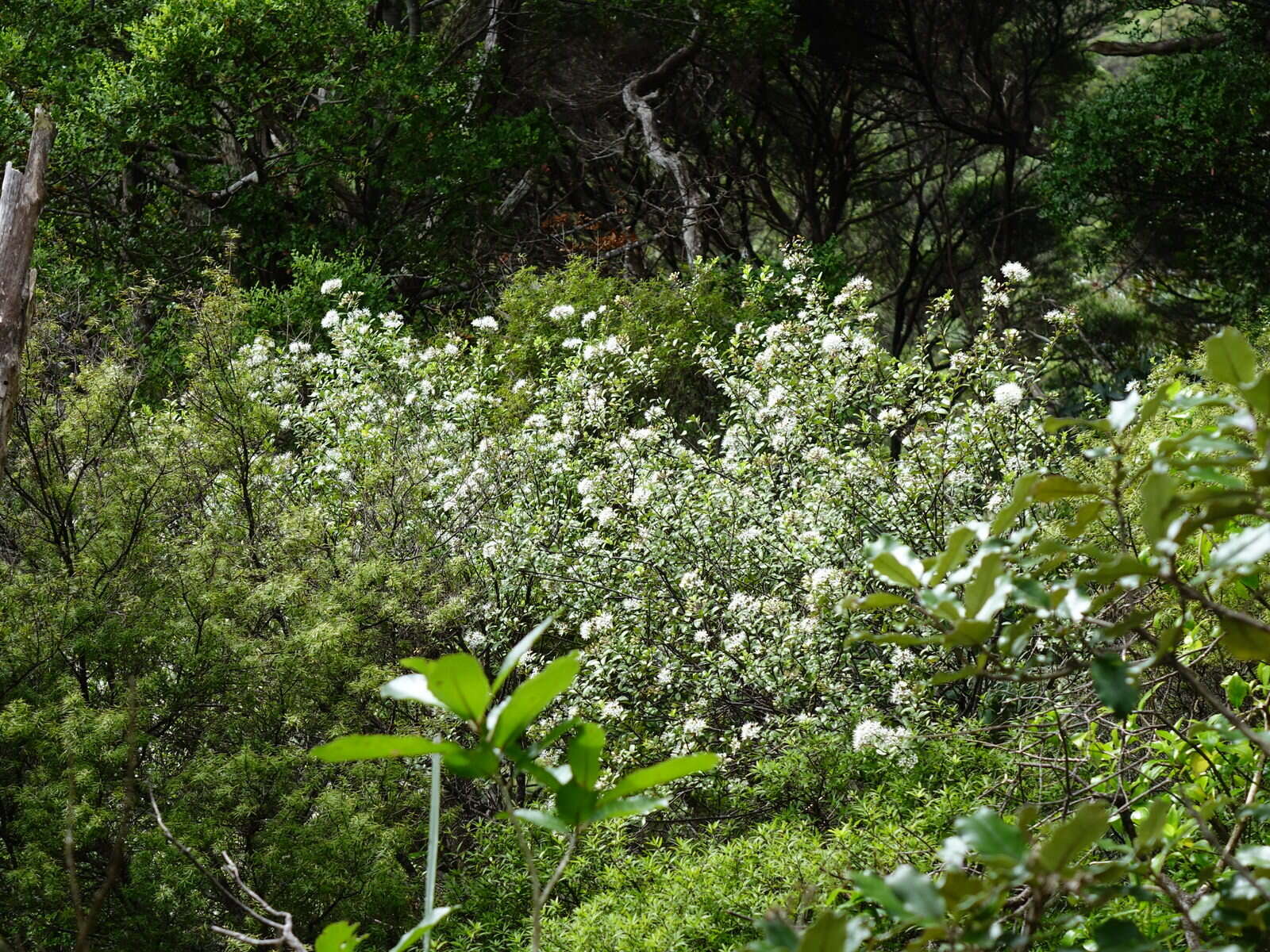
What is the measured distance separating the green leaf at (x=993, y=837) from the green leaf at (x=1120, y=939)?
0.08 meters

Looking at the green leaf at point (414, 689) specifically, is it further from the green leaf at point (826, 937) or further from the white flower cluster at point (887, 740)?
the white flower cluster at point (887, 740)

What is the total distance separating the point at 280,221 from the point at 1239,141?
8.56 metres

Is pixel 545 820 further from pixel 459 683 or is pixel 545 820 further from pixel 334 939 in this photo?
pixel 334 939

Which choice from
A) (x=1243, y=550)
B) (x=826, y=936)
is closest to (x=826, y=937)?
(x=826, y=936)

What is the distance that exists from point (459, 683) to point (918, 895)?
0.36 m

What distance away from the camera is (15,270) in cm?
361

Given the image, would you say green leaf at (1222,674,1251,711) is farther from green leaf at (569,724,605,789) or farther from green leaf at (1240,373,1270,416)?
green leaf at (569,724,605,789)

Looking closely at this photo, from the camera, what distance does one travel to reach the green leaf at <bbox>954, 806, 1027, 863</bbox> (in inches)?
34.6

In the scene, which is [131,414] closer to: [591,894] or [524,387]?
[524,387]

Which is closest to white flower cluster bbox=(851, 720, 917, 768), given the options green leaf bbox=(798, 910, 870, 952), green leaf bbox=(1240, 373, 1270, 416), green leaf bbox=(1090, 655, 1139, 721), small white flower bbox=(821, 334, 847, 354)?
small white flower bbox=(821, 334, 847, 354)

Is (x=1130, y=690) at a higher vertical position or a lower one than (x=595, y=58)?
lower

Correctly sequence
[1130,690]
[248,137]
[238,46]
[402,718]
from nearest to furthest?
[1130,690] → [402,718] → [238,46] → [248,137]

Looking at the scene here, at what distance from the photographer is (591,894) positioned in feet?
11.9

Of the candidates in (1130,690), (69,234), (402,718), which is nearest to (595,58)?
(69,234)
